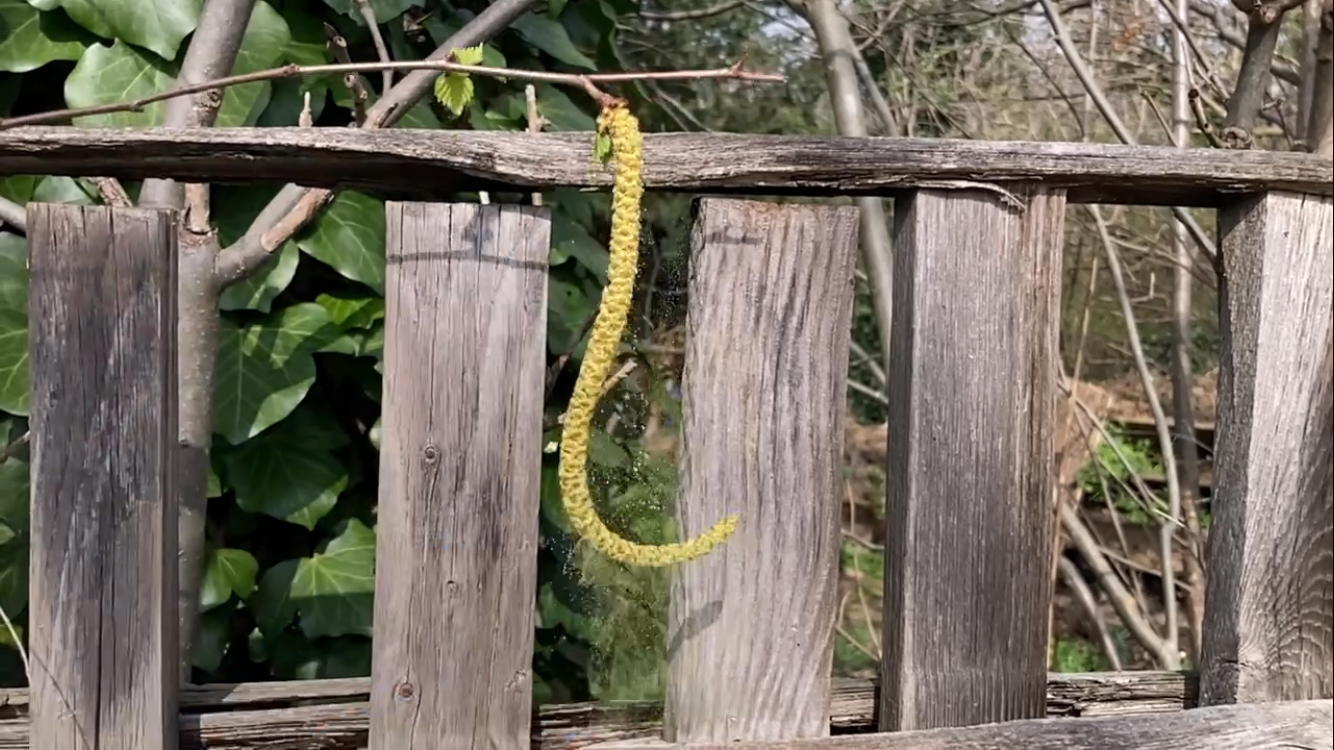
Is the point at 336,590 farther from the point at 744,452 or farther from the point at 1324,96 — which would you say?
the point at 1324,96

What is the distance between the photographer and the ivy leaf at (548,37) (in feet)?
5.98

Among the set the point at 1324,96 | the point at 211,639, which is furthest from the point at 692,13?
the point at 211,639

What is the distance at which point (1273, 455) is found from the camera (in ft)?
4.00

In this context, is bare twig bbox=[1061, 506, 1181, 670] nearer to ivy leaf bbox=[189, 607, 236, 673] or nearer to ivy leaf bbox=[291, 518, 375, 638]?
ivy leaf bbox=[291, 518, 375, 638]

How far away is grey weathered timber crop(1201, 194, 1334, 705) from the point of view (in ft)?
3.96

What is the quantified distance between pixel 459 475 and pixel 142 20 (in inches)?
34.2

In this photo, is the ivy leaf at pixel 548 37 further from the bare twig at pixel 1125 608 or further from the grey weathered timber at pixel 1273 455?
the bare twig at pixel 1125 608

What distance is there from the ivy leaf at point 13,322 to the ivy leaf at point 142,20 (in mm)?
210

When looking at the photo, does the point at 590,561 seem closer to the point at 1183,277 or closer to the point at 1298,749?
the point at 1298,749

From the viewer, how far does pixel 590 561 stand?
1.26 m

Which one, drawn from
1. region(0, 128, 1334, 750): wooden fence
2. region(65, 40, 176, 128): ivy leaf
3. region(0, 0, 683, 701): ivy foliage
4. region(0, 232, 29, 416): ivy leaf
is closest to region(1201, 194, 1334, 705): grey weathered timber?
region(0, 128, 1334, 750): wooden fence

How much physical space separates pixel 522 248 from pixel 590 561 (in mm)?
→ 377

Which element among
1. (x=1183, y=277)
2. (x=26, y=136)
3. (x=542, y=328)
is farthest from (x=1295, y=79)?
(x=26, y=136)

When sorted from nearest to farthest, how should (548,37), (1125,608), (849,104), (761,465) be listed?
(761,465) < (548,37) < (849,104) < (1125,608)
